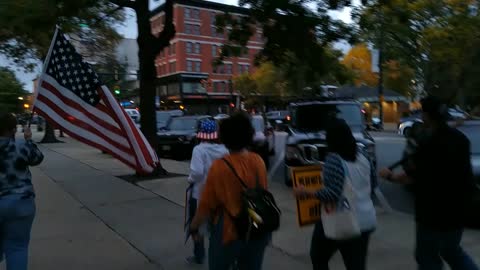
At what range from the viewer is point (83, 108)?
31.3 feet

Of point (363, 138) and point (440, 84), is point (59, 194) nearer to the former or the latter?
point (363, 138)

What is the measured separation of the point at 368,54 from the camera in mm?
60625

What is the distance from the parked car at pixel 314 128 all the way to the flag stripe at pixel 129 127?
9.92ft

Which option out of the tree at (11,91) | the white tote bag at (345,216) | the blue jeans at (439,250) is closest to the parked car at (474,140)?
the blue jeans at (439,250)

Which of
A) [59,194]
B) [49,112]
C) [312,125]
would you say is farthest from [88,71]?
[312,125]

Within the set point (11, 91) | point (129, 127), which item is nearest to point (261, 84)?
point (11, 91)

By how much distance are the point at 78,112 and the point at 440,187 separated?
24.0 ft

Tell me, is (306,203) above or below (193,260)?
above

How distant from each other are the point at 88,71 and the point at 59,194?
2669mm

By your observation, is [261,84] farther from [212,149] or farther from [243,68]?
[212,149]

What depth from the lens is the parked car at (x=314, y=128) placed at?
35.4ft

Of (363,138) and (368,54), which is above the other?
(368,54)

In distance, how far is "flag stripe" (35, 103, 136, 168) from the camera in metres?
8.88

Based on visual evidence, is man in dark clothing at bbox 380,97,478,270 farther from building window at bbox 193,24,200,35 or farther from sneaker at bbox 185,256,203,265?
building window at bbox 193,24,200,35
